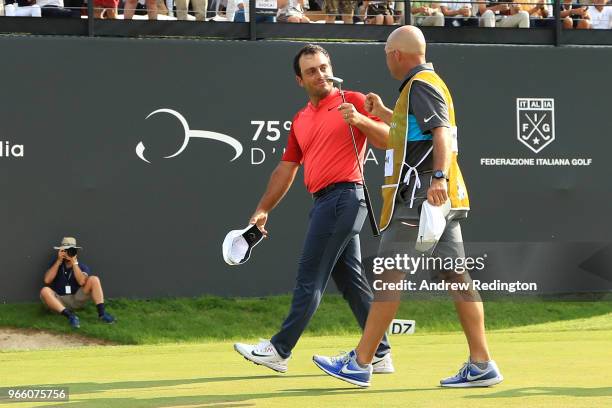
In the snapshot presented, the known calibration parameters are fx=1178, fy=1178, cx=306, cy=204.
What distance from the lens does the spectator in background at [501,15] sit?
15.6 meters

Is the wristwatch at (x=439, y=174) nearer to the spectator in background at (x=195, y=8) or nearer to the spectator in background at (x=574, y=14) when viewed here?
the spectator in background at (x=195, y=8)

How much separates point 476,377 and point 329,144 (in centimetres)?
Result: 180

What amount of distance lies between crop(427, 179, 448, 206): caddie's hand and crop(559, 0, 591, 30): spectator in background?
10093 millimetres

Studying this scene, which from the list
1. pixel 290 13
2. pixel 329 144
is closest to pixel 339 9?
pixel 290 13

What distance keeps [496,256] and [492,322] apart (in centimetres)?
133

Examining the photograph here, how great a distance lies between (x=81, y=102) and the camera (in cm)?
1382

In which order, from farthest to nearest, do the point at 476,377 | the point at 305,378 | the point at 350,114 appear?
the point at 305,378, the point at 350,114, the point at 476,377

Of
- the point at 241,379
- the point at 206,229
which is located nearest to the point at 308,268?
the point at 241,379

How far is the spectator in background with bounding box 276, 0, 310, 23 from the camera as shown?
15.0m

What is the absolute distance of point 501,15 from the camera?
16.1 metres

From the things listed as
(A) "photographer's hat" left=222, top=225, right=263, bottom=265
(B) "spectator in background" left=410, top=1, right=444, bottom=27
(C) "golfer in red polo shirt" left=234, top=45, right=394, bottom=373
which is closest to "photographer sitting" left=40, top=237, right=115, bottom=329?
(B) "spectator in background" left=410, top=1, right=444, bottom=27

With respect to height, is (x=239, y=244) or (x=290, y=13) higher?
(x=290, y=13)

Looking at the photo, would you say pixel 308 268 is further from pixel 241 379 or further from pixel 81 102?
pixel 81 102

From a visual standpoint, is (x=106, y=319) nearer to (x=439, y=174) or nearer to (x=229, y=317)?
(x=229, y=317)
